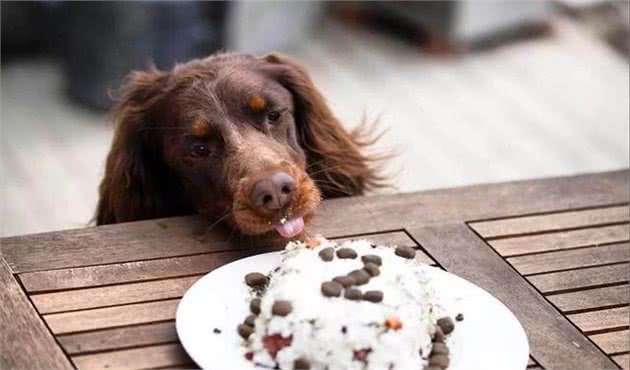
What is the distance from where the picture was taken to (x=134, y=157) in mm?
Answer: 2740

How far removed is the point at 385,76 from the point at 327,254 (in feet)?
13.7

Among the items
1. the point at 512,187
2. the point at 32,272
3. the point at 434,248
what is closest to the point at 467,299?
the point at 434,248

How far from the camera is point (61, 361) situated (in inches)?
73.2

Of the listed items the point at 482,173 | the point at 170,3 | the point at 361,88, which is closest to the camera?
the point at 482,173

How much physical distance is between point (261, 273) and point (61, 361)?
42cm

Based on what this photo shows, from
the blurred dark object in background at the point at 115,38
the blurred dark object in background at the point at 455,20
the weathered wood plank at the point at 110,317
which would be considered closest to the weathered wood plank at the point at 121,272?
the weathered wood plank at the point at 110,317

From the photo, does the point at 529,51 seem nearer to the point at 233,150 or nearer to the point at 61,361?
the point at 233,150

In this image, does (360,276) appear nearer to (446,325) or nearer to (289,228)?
(446,325)

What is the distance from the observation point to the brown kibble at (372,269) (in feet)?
6.06

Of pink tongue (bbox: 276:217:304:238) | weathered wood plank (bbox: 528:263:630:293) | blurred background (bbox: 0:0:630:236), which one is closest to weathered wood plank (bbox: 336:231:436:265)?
pink tongue (bbox: 276:217:304:238)

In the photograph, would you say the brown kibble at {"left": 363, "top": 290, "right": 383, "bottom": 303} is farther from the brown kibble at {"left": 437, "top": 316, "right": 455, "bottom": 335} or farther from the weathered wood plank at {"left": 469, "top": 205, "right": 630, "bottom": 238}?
the weathered wood plank at {"left": 469, "top": 205, "right": 630, "bottom": 238}

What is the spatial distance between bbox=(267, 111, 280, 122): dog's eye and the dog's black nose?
36 centimetres

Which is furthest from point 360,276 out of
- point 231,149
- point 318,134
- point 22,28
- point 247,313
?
point 22,28

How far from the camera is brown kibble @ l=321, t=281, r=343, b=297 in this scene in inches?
70.5
